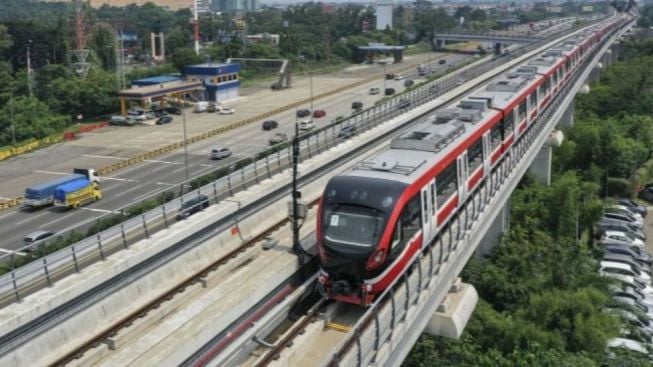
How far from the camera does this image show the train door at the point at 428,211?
49.1ft

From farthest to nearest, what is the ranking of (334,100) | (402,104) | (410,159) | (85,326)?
1. (334,100)
2. (402,104)
3. (410,159)
4. (85,326)

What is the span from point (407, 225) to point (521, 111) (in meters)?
16.5

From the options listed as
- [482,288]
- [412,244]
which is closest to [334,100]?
[482,288]

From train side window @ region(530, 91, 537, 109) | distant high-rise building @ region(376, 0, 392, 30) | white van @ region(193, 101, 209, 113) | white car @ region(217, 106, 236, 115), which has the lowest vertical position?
white car @ region(217, 106, 236, 115)

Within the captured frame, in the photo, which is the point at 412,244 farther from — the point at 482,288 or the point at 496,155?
the point at 482,288

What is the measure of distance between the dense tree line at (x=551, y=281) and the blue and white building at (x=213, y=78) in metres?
40.4

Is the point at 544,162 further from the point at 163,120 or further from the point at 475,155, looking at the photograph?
the point at 163,120

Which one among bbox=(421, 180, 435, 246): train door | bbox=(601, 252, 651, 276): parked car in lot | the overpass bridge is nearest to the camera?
the overpass bridge

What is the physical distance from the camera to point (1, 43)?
8150 cm

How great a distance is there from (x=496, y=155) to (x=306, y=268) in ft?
32.4

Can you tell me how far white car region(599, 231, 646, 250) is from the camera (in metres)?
31.6

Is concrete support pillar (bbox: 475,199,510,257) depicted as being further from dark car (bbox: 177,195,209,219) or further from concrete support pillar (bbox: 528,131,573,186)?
dark car (bbox: 177,195,209,219)

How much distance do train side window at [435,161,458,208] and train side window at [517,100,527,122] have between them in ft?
36.0

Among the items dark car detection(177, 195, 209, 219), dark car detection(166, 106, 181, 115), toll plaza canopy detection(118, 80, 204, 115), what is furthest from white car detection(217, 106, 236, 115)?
dark car detection(177, 195, 209, 219)
